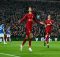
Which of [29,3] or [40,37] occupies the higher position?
[29,3]

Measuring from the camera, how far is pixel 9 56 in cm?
1709

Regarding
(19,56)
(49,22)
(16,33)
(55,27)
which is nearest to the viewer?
(19,56)

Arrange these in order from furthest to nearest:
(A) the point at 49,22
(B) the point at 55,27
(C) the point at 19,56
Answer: (B) the point at 55,27
(A) the point at 49,22
(C) the point at 19,56

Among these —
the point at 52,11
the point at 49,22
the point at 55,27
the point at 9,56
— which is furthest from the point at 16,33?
the point at 9,56

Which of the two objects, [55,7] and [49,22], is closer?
[49,22]

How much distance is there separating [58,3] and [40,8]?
332cm

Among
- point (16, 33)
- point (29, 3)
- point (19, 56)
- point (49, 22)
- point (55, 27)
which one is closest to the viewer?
point (19, 56)

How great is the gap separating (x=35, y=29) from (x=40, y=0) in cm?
795

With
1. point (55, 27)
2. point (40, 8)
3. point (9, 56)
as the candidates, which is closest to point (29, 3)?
point (40, 8)

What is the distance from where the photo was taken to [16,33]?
152 ft

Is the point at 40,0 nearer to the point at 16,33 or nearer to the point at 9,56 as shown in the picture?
the point at 16,33

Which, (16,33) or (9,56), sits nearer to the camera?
(9,56)

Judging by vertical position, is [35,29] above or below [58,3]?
below

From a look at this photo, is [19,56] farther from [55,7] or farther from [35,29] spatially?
[55,7]
